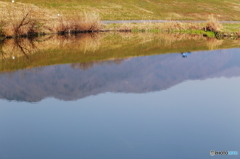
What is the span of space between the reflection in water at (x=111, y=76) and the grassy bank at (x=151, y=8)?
83.2 feet

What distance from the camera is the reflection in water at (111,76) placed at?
814 inches

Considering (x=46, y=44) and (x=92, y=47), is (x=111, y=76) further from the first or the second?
(x=46, y=44)

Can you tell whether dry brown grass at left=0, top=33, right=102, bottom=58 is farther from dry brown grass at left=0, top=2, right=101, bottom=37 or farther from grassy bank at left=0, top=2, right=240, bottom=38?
grassy bank at left=0, top=2, right=240, bottom=38

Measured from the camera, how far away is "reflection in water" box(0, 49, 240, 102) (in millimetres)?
20688

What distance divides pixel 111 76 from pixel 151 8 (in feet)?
141

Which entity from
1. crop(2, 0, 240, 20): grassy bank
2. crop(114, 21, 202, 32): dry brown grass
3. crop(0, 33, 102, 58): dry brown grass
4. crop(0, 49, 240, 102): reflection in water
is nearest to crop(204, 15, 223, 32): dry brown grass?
crop(114, 21, 202, 32): dry brown grass

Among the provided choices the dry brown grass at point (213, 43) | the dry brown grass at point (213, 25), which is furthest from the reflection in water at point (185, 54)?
the dry brown grass at point (213, 25)

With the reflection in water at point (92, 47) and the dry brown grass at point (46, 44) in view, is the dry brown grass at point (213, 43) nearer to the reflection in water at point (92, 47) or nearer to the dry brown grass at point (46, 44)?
the reflection in water at point (92, 47)

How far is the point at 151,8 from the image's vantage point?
6588 cm

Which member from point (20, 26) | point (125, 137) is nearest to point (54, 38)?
point (20, 26)

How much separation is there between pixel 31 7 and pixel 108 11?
12.1m

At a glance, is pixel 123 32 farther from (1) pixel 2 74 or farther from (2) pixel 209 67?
(1) pixel 2 74

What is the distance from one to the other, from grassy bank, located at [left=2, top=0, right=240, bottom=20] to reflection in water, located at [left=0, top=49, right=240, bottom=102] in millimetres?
25347

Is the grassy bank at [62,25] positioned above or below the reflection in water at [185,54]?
above
